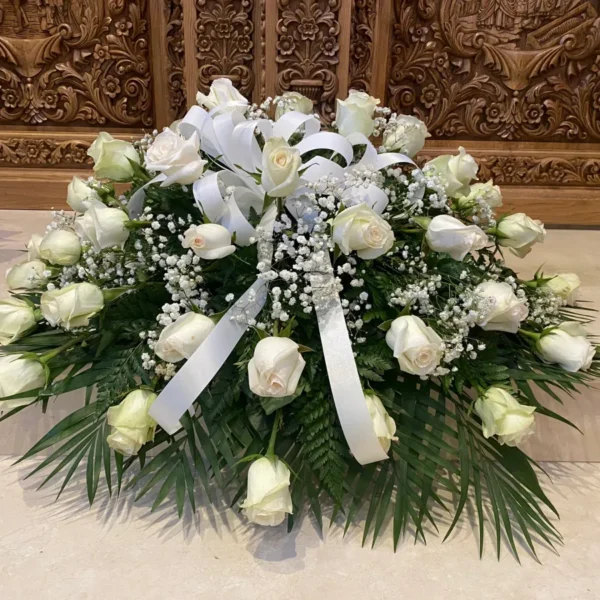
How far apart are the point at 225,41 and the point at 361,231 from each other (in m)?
0.87

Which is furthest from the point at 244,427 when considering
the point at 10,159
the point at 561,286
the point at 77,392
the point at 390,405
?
the point at 10,159

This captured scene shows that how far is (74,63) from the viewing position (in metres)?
1.35

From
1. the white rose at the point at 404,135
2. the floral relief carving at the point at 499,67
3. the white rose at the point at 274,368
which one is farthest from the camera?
the floral relief carving at the point at 499,67

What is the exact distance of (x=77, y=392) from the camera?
795 mm

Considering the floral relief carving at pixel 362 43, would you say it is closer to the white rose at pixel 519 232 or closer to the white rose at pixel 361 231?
the white rose at pixel 519 232

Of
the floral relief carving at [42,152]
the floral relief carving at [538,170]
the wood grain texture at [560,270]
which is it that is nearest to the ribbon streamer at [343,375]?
the wood grain texture at [560,270]

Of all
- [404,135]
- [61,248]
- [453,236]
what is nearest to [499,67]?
[404,135]

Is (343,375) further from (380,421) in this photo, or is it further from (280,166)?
(280,166)

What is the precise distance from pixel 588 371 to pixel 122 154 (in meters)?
0.69

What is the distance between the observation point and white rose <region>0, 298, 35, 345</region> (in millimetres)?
704

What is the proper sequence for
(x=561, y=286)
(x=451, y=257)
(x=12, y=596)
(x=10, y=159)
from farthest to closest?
1. (x=10, y=159)
2. (x=561, y=286)
3. (x=451, y=257)
4. (x=12, y=596)

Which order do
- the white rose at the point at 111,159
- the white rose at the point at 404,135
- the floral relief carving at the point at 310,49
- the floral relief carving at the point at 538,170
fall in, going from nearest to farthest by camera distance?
the white rose at the point at 111,159, the white rose at the point at 404,135, the floral relief carving at the point at 310,49, the floral relief carving at the point at 538,170

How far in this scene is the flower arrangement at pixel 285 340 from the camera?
24.3 inches

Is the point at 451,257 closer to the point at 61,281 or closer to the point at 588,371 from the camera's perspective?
the point at 588,371
